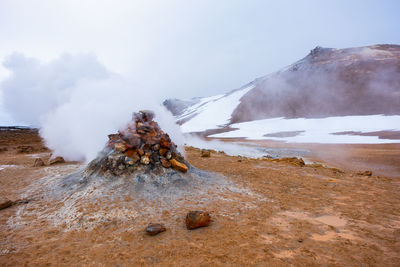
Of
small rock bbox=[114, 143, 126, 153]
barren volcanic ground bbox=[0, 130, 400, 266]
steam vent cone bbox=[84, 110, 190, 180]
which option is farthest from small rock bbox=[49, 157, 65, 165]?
small rock bbox=[114, 143, 126, 153]

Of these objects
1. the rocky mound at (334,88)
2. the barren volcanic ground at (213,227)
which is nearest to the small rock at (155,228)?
the barren volcanic ground at (213,227)

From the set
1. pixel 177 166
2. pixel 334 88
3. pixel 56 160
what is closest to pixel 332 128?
pixel 334 88

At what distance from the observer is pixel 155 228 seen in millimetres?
4148

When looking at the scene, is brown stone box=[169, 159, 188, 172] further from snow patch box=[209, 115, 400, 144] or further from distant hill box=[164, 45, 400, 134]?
distant hill box=[164, 45, 400, 134]

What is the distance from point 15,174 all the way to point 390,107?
2134 inches

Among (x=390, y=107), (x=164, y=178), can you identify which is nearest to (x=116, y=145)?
(x=164, y=178)

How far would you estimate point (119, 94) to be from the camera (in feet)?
33.3

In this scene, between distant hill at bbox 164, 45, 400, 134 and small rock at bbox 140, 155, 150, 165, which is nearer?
small rock at bbox 140, 155, 150, 165

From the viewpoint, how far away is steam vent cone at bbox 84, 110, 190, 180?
21.0 feet

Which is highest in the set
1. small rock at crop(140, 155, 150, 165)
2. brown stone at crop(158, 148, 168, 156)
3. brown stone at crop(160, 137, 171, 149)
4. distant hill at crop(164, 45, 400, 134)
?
distant hill at crop(164, 45, 400, 134)

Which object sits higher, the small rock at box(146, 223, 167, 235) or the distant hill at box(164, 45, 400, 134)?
the distant hill at box(164, 45, 400, 134)

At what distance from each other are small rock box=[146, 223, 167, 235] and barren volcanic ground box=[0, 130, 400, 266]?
0.32ft

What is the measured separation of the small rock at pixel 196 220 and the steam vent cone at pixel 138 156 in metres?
2.39

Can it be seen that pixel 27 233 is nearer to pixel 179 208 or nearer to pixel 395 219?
pixel 179 208
